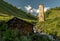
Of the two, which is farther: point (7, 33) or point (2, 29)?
point (2, 29)

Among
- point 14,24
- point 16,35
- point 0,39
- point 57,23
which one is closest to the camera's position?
point 0,39

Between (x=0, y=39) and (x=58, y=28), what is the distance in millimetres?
61024

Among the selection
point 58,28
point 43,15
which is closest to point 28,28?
point 58,28

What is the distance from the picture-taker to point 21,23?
73.2 meters

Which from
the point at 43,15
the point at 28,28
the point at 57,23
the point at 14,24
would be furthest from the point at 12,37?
the point at 43,15

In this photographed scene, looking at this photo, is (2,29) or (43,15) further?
(43,15)

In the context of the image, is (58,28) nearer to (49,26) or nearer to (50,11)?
(49,26)

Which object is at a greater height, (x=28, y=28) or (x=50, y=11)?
(x=50, y=11)

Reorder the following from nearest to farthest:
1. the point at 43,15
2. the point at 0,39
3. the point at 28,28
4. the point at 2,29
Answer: the point at 0,39 → the point at 2,29 → the point at 28,28 → the point at 43,15

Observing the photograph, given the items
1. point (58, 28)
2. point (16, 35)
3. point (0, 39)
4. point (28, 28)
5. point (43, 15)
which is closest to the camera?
point (0, 39)

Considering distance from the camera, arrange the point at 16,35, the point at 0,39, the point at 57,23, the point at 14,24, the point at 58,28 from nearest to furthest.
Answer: the point at 0,39
the point at 16,35
the point at 14,24
the point at 58,28
the point at 57,23

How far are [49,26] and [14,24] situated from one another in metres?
24.8

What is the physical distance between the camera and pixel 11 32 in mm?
30594

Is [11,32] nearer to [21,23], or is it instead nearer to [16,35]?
[16,35]
